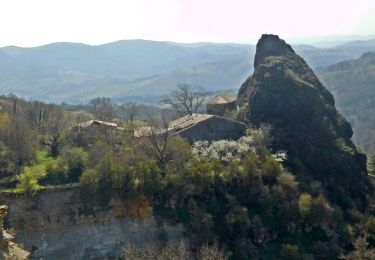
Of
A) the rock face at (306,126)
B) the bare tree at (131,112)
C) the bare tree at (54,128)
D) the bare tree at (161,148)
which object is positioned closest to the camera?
the bare tree at (161,148)

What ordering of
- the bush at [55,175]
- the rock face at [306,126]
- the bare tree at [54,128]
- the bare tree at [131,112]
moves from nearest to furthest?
the bush at [55,175], the bare tree at [54,128], the rock face at [306,126], the bare tree at [131,112]

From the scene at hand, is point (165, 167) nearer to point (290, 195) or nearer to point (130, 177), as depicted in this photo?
point (130, 177)

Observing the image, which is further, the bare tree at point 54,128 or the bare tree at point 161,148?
the bare tree at point 54,128

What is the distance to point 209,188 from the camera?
49.9 meters

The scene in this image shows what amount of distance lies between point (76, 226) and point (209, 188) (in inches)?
522

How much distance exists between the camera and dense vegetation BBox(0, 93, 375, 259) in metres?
46.9

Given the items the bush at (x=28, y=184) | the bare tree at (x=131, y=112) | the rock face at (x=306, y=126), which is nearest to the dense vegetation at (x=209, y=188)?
the bush at (x=28, y=184)

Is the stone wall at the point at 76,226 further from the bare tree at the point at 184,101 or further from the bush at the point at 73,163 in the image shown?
the bare tree at the point at 184,101

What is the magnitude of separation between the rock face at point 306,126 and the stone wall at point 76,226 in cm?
1894

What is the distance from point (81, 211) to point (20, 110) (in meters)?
35.8

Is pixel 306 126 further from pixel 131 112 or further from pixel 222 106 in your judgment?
pixel 131 112

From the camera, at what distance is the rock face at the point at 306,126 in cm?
5944

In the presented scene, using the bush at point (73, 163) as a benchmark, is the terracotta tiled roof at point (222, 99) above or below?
above

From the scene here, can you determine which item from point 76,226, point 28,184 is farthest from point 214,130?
point 28,184
